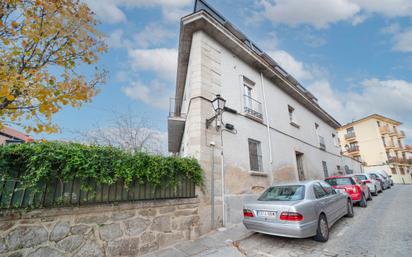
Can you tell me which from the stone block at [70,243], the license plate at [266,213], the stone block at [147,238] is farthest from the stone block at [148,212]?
the license plate at [266,213]

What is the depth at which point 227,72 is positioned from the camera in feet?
24.6

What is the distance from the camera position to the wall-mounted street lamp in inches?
216

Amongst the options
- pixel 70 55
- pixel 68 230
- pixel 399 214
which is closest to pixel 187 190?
pixel 68 230

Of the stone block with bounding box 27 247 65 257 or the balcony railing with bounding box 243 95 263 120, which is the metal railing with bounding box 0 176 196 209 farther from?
the balcony railing with bounding box 243 95 263 120

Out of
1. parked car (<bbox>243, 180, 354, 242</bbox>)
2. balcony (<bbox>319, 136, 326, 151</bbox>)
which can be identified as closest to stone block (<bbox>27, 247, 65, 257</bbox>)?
parked car (<bbox>243, 180, 354, 242</bbox>)

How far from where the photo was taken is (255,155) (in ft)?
24.6

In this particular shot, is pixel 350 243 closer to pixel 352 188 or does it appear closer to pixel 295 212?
pixel 295 212

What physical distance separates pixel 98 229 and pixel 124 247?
0.67 m

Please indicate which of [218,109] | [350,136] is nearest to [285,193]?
[218,109]

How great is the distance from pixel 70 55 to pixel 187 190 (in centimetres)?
478

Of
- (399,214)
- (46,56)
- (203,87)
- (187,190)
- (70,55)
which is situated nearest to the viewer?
(46,56)

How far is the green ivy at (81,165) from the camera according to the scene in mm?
2918

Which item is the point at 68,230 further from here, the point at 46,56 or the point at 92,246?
the point at 46,56

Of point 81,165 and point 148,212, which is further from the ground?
point 81,165
